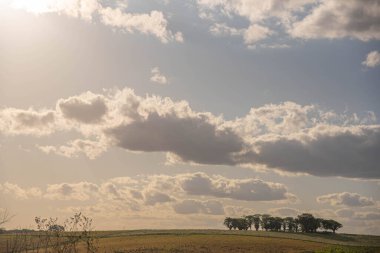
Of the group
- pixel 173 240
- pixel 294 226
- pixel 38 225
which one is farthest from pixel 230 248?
pixel 294 226

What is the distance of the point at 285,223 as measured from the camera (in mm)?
163875

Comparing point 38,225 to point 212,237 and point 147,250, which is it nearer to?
point 147,250

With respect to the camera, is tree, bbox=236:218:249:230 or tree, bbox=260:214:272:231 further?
tree, bbox=236:218:249:230

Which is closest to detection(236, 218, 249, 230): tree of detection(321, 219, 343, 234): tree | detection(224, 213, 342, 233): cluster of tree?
detection(224, 213, 342, 233): cluster of tree

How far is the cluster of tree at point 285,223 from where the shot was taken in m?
157

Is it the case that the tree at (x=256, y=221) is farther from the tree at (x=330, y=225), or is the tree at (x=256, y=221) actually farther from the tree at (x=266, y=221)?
the tree at (x=330, y=225)

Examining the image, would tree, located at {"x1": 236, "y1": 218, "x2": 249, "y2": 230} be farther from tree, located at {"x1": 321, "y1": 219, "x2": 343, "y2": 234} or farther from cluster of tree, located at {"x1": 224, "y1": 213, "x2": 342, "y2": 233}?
tree, located at {"x1": 321, "y1": 219, "x2": 343, "y2": 234}

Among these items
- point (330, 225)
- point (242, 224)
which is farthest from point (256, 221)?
point (330, 225)

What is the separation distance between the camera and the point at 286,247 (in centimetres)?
8775

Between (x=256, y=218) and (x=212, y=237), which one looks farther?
(x=256, y=218)

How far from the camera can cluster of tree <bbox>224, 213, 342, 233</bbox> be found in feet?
516

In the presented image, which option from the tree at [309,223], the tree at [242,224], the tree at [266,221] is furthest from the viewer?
the tree at [242,224]

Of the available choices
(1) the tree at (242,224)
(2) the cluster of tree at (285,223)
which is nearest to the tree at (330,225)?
(2) the cluster of tree at (285,223)

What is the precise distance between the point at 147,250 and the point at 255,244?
2323cm
